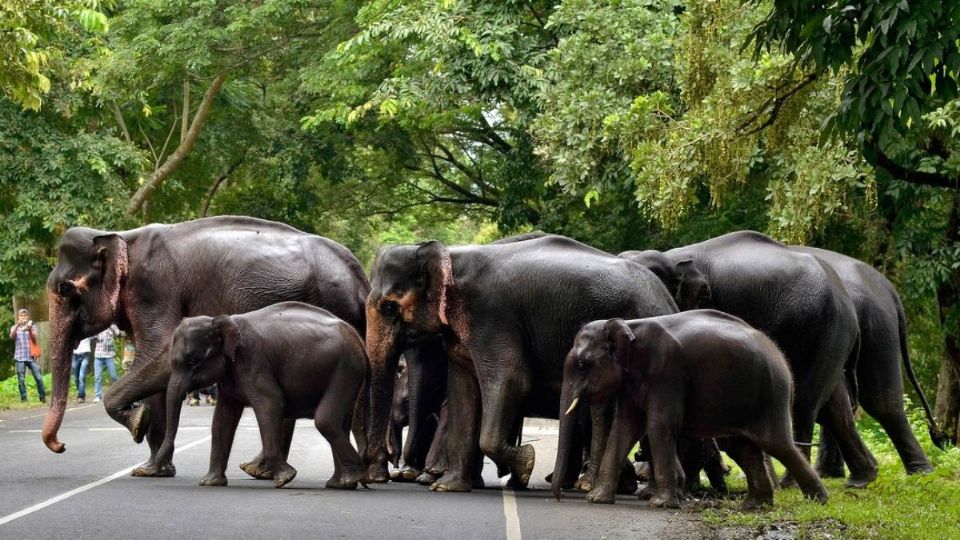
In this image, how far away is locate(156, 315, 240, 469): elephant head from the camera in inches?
543

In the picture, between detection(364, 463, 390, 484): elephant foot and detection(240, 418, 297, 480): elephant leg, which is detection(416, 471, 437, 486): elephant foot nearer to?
detection(364, 463, 390, 484): elephant foot

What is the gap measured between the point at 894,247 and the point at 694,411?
10074 millimetres

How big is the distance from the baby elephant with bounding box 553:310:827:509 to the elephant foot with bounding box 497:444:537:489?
4.45 ft

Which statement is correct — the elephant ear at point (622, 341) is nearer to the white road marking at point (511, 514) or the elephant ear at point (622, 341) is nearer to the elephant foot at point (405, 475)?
the white road marking at point (511, 514)

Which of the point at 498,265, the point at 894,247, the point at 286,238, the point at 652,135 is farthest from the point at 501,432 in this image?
the point at 894,247

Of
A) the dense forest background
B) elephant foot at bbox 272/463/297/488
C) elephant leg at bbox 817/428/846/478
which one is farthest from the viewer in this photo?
elephant leg at bbox 817/428/846/478

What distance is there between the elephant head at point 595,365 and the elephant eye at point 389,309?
2451mm

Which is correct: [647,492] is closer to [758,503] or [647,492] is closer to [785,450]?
[758,503]

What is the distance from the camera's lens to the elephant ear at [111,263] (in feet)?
51.1

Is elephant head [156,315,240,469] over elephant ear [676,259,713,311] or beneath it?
beneath

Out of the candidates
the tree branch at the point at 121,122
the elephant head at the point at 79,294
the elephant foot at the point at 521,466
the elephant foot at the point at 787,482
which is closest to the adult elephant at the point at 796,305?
the elephant foot at the point at 787,482

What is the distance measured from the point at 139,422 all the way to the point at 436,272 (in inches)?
121

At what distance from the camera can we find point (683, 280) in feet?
49.3

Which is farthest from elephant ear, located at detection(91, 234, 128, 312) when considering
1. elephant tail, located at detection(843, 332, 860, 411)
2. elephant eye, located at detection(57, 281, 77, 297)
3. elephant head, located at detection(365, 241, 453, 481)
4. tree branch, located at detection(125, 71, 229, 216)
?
tree branch, located at detection(125, 71, 229, 216)
